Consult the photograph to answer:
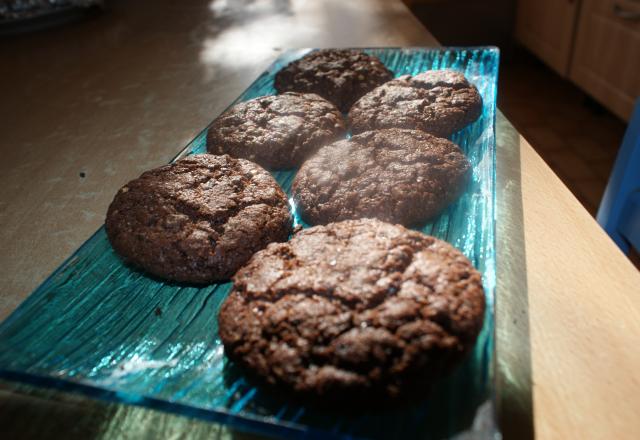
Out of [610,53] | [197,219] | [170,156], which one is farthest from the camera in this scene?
[610,53]

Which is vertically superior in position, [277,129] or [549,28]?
[277,129]

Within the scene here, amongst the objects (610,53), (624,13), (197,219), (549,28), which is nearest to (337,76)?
(197,219)

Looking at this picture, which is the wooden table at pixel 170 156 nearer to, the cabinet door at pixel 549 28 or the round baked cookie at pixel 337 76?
the round baked cookie at pixel 337 76

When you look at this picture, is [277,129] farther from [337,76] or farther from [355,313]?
[355,313]

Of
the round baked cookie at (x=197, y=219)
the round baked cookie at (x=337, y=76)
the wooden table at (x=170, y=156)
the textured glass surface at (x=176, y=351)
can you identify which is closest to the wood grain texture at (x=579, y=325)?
the wooden table at (x=170, y=156)

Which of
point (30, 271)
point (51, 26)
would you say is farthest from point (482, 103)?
point (51, 26)

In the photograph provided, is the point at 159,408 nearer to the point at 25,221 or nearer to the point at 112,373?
the point at 112,373

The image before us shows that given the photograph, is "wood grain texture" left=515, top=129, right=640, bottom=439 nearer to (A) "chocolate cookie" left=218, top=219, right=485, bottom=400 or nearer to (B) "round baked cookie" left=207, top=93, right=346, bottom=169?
(A) "chocolate cookie" left=218, top=219, right=485, bottom=400
